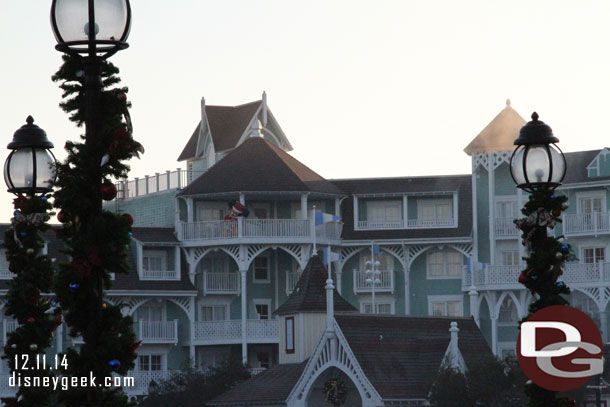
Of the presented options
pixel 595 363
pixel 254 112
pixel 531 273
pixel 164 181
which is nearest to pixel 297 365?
pixel 164 181

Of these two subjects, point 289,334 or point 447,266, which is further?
point 447,266

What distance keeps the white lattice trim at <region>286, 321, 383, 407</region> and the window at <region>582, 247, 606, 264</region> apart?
22360mm

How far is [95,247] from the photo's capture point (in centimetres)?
1315

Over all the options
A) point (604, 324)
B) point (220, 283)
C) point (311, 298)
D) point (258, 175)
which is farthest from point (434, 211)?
point (311, 298)

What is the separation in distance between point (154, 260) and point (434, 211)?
14.1 meters

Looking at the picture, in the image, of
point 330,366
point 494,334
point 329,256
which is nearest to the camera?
point 330,366

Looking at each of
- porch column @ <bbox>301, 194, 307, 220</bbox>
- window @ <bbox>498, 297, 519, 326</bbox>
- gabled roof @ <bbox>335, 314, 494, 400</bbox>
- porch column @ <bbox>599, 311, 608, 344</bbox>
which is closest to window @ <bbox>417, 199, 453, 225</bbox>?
window @ <bbox>498, 297, 519, 326</bbox>

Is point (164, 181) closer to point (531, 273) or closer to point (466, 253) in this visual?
point (466, 253)

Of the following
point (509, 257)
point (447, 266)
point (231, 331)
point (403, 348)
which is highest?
point (509, 257)

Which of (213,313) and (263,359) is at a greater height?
(213,313)

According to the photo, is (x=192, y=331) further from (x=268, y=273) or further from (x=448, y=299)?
(x=448, y=299)

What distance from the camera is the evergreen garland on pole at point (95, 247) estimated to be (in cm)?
1314

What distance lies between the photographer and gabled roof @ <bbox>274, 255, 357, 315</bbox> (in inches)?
2515

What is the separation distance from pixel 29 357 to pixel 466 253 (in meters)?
60.7
